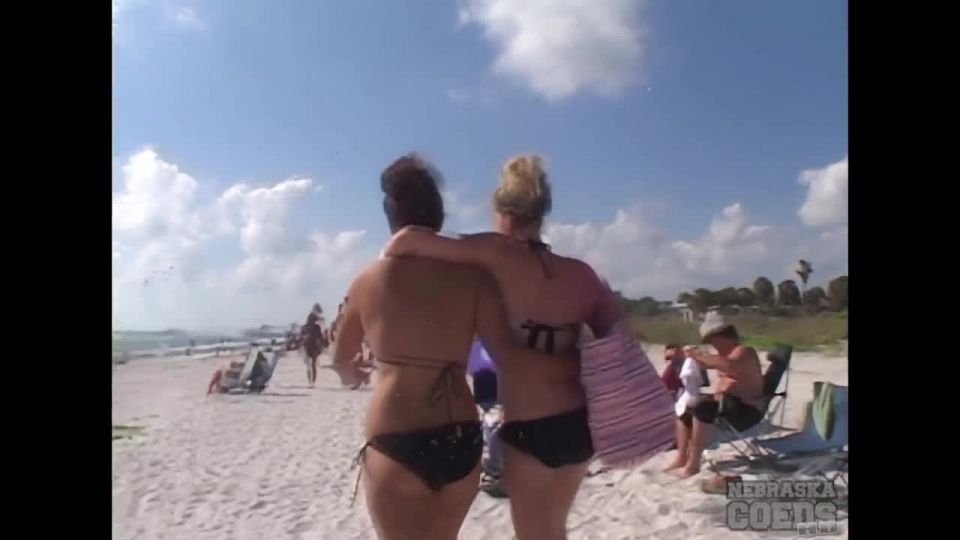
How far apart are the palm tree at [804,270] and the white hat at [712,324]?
24 cm

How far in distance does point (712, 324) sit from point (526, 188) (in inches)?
25.0

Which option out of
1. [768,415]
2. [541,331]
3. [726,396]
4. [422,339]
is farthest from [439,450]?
[768,415]

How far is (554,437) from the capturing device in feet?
7.90

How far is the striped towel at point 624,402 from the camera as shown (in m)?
2.39

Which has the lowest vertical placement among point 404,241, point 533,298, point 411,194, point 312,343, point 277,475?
point 277,475

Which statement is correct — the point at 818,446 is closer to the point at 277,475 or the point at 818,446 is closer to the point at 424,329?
the point at 424,329

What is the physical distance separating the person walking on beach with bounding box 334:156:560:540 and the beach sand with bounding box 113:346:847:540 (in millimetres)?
133

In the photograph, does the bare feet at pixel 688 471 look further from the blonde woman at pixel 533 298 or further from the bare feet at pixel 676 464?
the blonde woman at pixel 533 298

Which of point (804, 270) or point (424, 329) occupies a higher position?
point (804, 270)

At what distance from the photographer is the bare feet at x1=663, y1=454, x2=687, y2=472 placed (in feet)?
7.97

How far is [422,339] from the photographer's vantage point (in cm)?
236
